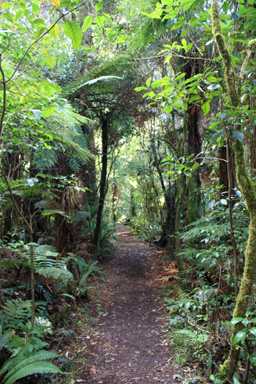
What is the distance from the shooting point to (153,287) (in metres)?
4.95

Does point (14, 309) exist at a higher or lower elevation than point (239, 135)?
lower

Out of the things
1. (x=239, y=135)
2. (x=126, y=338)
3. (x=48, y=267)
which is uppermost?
(x=239, y=135)

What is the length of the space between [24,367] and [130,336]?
1.73 metres

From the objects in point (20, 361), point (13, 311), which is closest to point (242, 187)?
point (20, 361)

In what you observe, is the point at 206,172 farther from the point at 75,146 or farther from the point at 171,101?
the point at 171,101

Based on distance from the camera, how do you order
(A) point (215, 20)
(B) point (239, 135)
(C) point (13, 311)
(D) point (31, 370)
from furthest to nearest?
(C) point (13, 311) → (D) point (31, 370) → (A) point (215, 20) → (B) point (239, 135)

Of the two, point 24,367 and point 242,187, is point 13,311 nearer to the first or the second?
point 24,367

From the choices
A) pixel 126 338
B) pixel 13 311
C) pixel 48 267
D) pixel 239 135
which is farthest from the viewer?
pixel 126 338

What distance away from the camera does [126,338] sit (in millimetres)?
3297

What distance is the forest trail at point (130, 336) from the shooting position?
2.55 metres

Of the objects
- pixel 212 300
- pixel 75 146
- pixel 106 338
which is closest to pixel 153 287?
pixel 106 338

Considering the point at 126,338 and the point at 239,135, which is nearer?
the point at 239,135

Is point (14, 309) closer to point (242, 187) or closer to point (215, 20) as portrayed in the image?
point (242, 187)

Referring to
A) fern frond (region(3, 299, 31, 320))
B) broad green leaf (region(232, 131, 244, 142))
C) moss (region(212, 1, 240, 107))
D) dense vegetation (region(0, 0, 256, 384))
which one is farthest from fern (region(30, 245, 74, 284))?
→ moss (region(212, 1, 240, 107))
